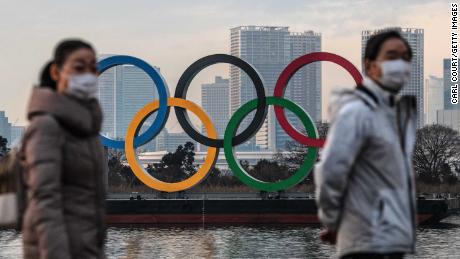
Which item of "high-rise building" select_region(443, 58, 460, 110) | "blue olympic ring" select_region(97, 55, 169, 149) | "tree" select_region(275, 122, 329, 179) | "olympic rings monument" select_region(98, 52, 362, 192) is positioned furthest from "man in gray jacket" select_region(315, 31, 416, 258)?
"high-rise building" select_region(443, 58, 460, 110)

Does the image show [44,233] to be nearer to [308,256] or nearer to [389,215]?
[389,215]

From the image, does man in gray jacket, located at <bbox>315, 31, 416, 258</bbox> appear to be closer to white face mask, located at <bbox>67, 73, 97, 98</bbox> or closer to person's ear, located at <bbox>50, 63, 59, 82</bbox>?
white face mask, located at <bbox>67, 73, 97, 98</bbox>

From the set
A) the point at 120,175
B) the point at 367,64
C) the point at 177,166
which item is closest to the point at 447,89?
the point at 177,166

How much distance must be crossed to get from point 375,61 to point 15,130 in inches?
5948

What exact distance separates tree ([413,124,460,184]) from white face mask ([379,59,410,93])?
63.1m

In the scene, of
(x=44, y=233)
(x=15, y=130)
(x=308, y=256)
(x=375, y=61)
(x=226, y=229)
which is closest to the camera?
(x=44, y=233)

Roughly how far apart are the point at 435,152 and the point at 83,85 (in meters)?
66.0

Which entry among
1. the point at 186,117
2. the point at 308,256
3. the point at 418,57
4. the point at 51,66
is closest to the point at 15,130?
the point at 418,57

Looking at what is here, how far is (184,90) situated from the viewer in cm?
3931

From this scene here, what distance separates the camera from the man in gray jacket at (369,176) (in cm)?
413

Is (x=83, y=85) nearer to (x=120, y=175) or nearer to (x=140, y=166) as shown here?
(x=140, y=166)

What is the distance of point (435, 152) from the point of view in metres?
68.8

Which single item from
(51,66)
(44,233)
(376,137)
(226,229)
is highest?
(51,66)

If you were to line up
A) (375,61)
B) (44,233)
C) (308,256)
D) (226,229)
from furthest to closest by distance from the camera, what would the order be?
(226,229) < (308,256) < (375,61) < (44,233)
